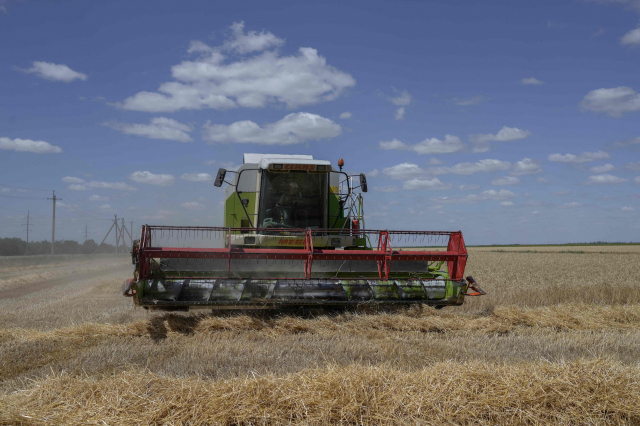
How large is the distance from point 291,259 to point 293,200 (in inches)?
62.9

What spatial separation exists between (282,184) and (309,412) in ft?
18.0

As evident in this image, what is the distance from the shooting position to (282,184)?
8.20 meters

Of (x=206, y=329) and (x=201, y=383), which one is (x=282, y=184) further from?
(x=201, y=383)

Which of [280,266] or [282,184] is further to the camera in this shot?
[282,184]

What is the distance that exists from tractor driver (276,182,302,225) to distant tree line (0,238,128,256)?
169 feet

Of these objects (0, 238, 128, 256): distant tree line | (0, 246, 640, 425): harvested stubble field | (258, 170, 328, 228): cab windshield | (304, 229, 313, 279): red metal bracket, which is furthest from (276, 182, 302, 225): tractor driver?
(0, 238, 128, 256): distant tree line

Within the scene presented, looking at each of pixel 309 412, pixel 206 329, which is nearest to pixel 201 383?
pixel 309 412

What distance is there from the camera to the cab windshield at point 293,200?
8.08m

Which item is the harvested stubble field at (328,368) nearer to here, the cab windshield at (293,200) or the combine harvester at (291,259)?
the combine harvester at (291,259)

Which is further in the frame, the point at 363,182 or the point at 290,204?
the point at 290,204

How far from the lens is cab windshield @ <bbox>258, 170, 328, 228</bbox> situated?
8.08m

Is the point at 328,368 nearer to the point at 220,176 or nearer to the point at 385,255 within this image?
the point at 385,255

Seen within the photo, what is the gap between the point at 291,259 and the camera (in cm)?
690

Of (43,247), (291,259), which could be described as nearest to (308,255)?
(291,259)
